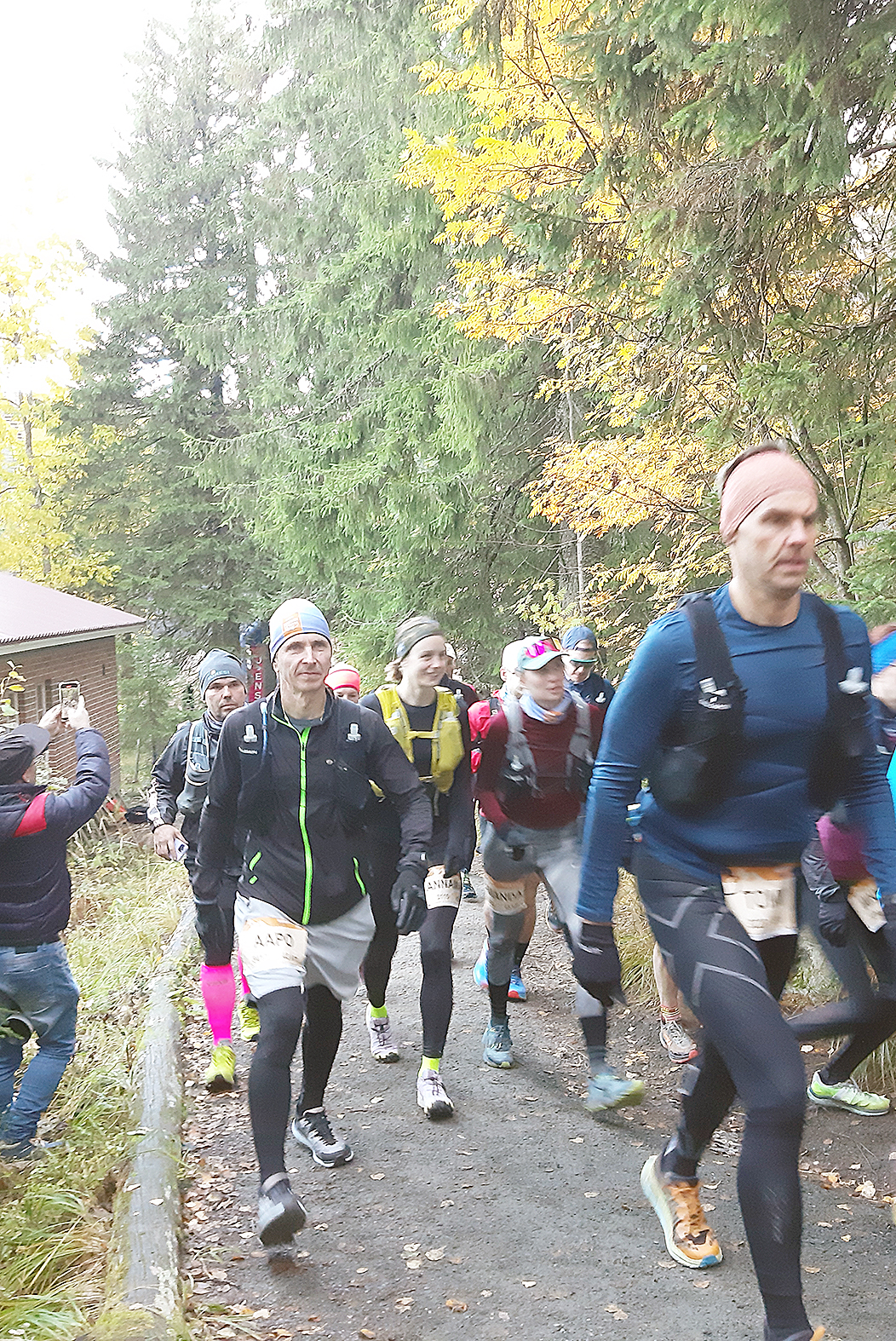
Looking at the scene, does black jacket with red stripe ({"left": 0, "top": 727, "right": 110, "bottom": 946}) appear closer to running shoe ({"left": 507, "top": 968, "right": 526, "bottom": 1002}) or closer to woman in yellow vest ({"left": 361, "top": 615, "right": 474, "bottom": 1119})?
woman in yellow vest ({"left": 361, "top": 615, "right": 474, "bottom": 1119})

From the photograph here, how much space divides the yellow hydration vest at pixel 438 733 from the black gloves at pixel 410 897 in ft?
3.35

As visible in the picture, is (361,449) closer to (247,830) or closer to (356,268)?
(356,268)

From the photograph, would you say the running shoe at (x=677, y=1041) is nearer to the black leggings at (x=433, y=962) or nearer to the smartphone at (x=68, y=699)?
the black leggings at (x=433, y=962)

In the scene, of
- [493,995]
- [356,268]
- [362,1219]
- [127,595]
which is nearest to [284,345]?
[356,268]

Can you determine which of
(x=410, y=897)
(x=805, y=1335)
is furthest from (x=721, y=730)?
(x=410, y=897)

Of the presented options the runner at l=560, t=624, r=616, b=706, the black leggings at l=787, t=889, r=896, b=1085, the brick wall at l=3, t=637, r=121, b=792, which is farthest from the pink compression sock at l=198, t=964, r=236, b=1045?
the brick wall at l=3, t=637, r=121, b=792

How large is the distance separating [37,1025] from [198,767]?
1.59 meters

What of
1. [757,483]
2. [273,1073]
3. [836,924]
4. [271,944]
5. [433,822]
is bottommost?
[273,1073]

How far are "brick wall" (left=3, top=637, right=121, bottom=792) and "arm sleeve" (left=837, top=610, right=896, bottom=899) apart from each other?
12.7 metres

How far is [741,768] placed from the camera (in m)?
2.95

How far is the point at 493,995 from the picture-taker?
19.1 feet

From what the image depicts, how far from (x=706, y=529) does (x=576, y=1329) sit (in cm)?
652

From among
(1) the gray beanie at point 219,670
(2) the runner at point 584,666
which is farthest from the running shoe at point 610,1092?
(2) the runner at point 584,666

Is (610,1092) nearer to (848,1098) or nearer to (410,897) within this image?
(848,1098)
